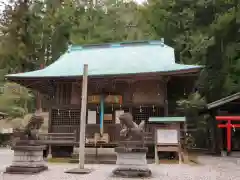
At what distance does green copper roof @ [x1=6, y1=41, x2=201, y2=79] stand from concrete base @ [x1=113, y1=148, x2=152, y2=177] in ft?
17.8

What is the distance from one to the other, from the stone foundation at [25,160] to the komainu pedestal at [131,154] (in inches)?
104

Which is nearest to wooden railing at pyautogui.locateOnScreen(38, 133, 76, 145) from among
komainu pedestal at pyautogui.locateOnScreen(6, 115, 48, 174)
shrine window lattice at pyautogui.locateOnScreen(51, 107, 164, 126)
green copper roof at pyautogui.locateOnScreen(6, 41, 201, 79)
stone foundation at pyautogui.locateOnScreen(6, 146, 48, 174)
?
shrine window lattice at pyautogui.locateOnScreen(51, 107, 164, 126)

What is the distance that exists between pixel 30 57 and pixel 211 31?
20.3 m

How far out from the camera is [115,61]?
15961 millimetres

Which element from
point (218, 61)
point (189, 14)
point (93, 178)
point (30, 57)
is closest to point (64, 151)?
point (93, 178)

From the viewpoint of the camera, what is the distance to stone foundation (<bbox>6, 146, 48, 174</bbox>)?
8.56m

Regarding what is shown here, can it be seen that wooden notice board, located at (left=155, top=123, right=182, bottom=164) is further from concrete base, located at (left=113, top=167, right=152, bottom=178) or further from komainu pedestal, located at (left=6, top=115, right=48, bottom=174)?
komainu pedestal, located at (left=6, top=115, right=48, bottom=174)

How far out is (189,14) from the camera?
2334 centimetres

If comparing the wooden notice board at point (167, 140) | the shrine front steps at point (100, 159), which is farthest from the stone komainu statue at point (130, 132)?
the shrine front steps at point (100, 159)

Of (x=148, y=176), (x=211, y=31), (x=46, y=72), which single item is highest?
(x=211, y=31)

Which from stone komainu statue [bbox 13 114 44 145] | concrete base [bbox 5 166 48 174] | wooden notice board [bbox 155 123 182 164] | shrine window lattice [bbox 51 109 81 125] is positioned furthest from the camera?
shrine window lattice [bbox 51 109 81 125]

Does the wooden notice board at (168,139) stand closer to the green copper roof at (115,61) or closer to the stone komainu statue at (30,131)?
the green copper roof at (115,61)

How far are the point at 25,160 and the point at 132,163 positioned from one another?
11.5 ft

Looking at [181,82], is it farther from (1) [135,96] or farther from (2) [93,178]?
(2) [93,178]
